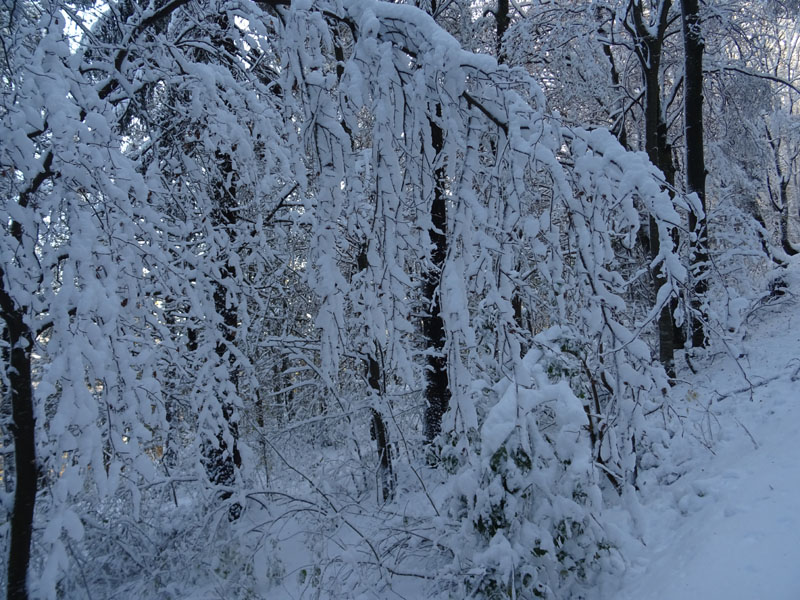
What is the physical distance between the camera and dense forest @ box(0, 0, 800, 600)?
1.71 m

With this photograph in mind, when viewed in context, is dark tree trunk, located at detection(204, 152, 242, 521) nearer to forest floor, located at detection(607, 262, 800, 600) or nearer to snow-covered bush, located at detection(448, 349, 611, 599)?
snow-covered bush, located at detection(448, 349, 611, 599)

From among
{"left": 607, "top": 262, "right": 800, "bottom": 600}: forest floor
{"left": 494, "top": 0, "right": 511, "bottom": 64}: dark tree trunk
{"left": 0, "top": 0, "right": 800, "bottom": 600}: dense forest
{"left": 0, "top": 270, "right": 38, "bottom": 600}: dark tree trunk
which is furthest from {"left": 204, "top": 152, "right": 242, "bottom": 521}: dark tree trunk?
{"left": 494, "top": 0, "right": 511, "bottom": 64}: dark tree trunk

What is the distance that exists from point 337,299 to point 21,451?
2204 mm

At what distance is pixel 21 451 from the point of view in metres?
2.67

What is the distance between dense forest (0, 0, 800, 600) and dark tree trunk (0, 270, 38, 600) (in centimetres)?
1

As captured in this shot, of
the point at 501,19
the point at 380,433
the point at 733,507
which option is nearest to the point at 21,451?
the point at 380,433

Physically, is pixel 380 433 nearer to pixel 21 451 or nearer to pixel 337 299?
pixel 21 451

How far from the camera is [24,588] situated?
2.57m

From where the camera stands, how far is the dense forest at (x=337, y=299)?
1711mm

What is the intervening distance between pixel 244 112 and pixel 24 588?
11.0 feet

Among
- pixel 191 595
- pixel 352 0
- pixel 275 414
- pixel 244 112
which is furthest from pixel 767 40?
pixel 191 595

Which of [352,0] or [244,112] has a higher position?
[244,112]

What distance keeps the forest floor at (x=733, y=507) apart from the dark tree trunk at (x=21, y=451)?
3289 mm

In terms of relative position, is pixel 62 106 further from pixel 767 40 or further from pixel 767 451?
pixel 767 40
